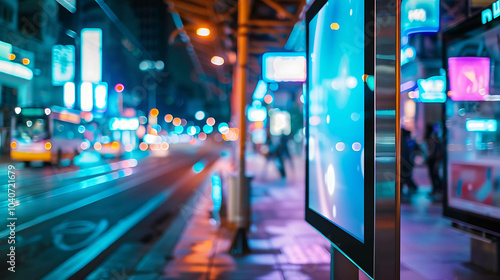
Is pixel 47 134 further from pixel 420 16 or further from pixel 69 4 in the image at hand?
pixel 420 16

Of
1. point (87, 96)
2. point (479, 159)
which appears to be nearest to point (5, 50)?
point (479, 159)

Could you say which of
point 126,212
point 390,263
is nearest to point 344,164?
point 390,263

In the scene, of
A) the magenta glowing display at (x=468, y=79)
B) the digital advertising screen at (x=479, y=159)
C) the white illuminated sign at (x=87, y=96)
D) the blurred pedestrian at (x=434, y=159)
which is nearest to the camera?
the digital advertising screen at (x=479, y=159)

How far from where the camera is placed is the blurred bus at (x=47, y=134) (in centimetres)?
1469

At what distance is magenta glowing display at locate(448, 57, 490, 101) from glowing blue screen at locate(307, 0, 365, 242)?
2748 mm

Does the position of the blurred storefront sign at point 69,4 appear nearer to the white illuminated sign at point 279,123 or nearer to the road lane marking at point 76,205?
the road lane marking at point 76,205

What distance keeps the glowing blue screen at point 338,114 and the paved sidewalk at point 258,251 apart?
6.30 ft

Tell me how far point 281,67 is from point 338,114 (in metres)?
4.35

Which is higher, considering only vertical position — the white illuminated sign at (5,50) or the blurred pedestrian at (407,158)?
the white illuminated sign at (5,50)

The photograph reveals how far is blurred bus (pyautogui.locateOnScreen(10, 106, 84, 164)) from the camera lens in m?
14.7

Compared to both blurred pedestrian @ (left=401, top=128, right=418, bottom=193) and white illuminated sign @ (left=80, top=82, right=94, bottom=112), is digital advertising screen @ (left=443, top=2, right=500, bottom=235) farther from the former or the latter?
white illuminated sign @ (left=80, top=82, right=94, bottom=112)

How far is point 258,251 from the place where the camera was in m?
6.00

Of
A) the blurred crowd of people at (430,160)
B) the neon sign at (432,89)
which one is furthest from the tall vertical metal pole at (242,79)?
the blurred crowd of people at (430,160)

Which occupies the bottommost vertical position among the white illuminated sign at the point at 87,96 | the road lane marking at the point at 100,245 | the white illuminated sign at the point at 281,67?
the road lane marking at the point at 100,245
